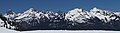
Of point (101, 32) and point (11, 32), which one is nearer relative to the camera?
point (11, 32)

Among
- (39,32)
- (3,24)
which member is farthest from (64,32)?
(3,24)

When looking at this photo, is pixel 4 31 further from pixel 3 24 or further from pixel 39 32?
pixel 39 32

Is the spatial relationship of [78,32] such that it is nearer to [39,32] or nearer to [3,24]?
[39,32]

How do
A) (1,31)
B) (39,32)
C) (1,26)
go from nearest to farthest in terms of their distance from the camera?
(1,31)
(1,26)
(39,32)

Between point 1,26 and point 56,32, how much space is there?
8.57m

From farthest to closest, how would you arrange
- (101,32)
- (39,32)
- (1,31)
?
(101,32), (39,32), (1,31)

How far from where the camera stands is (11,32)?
111 feet

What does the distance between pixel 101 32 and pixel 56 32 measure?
6.10m

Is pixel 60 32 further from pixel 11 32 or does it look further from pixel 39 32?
pixel 11 32

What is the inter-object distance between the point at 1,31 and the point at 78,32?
522 inches

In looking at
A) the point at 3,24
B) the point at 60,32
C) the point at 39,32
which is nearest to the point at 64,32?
the point at 60,32

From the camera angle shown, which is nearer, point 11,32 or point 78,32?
point 11,32

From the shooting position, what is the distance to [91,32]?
42.9 meters

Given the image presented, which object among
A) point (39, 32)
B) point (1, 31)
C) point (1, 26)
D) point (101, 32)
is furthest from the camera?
point (101, 32)
